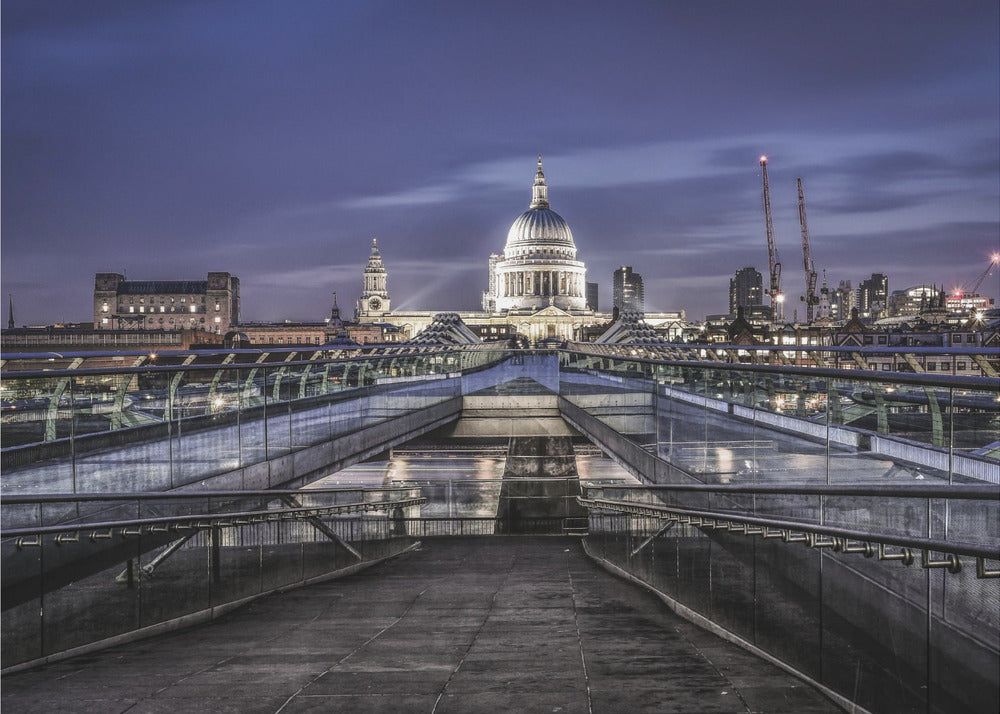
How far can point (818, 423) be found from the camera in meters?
6.75

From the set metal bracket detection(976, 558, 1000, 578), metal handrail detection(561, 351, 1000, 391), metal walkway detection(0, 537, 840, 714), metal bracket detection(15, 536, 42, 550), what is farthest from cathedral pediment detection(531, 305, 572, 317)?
metal bracket detection(976, 558, 1000, 578)

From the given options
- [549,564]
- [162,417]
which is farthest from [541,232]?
[162,417]

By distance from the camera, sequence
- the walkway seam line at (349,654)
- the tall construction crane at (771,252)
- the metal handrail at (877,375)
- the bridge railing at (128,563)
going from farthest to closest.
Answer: the tall construction crane at (771,252) → the bridge railing at (128,563) → the walkway seam line at (349,654) → the metal handrail at (877,375)

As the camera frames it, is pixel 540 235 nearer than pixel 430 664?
No

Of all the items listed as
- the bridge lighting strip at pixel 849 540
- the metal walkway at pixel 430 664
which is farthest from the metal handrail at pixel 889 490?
the metal walkway at pixel 430 664

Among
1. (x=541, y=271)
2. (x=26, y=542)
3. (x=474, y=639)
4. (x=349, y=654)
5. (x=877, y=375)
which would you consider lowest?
(x=474, y=639)

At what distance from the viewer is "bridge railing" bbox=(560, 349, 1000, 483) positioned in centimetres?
475

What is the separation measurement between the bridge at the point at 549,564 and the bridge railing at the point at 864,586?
0.02 m

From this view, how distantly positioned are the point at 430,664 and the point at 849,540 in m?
2.72

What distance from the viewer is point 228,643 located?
21.8 ft

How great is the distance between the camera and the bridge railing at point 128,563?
6180 millimetres

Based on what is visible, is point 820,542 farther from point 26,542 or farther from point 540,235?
point 540,235

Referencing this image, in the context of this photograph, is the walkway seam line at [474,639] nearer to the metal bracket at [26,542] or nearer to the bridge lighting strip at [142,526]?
the bridge lighting strip at [142,526]

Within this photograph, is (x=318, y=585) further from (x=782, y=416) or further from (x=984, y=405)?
(x=984, y=405)
